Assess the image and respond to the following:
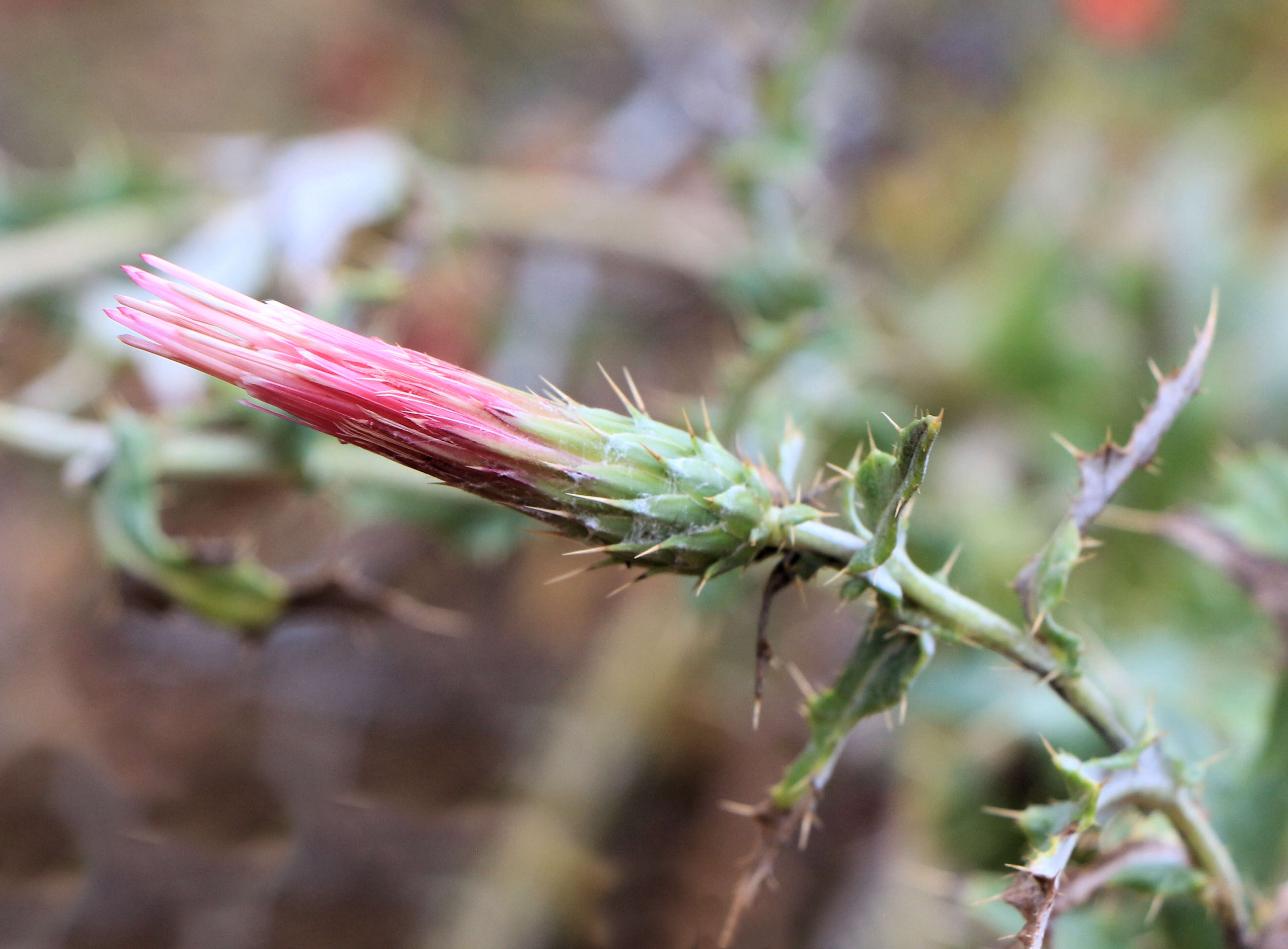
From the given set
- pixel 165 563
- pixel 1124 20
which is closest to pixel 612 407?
pixel 165 563

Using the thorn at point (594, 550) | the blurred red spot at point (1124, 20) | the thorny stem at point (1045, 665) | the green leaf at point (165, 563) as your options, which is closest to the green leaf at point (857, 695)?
the thorny stem at point (1045, 665)

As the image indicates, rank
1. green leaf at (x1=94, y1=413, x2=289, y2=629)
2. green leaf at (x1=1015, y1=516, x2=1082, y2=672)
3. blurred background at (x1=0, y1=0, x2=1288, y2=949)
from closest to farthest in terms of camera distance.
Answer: green leaf at (x1=1015, y1=516, x2=1082, y2=672)
green leaf at (x1=94, y1=413, x2=289, y2=629)
blurred background at (x1=0, y1=0, x2=1288, y2=949)

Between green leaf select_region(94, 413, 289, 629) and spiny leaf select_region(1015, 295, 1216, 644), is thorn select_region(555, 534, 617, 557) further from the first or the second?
green leaf select_region(94, 413, 289, 629)

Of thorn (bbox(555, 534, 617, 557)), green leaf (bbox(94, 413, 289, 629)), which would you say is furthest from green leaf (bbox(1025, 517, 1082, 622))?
green leaf (bbox(94, 413, 289, 629))

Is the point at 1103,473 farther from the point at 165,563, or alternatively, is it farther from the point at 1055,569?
the point at 165,563

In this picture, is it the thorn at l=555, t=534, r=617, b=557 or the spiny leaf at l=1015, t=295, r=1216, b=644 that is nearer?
the thorn at l=555, t=534, r=617, b=557

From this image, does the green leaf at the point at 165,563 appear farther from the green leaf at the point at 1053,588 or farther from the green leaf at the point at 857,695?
the green leaf at the point at 1053,588
